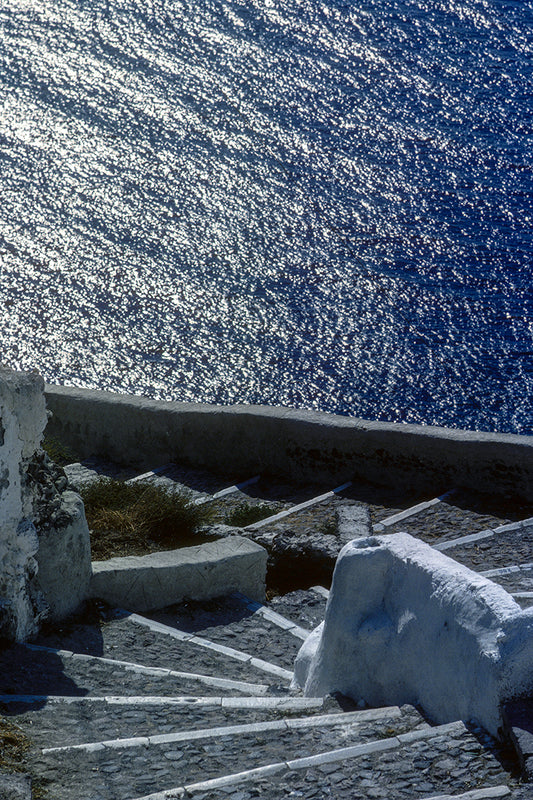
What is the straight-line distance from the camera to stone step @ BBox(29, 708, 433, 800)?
150 inches

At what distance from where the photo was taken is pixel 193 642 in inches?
240

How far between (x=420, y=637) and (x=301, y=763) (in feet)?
2.78

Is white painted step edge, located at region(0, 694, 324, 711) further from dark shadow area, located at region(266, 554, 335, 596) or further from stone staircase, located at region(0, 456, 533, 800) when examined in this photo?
dark shadow area, located at region(266, 554, 335, 596)

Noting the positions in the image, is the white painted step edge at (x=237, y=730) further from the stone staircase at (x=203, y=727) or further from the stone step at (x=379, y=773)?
the stone step at (x=379, y=773)

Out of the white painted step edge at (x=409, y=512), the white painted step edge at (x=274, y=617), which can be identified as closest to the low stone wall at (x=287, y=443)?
the white painted step edge at (x=409, y=512)

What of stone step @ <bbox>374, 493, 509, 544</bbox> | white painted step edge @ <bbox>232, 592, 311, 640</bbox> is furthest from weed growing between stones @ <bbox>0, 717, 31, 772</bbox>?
stone step @ <bbox>374, 493, 509, 544</bbox>

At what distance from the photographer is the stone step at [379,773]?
340cm

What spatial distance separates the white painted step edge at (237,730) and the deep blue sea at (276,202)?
339 inches

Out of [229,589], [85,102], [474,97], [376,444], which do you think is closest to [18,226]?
[85,102]

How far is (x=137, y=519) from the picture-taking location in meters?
7.52

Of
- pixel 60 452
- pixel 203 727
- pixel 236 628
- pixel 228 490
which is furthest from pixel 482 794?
pixel 60 452

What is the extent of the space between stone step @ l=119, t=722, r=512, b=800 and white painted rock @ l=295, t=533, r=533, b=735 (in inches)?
7.0

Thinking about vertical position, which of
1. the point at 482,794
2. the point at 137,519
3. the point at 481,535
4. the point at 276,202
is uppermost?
the point at 482,794

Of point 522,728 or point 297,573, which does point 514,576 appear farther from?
point 522,728
